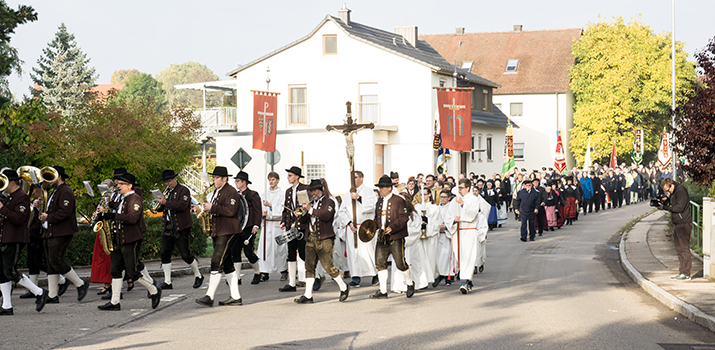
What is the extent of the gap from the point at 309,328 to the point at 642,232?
55.8ft

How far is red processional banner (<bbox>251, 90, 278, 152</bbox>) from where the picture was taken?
27094 millimetres

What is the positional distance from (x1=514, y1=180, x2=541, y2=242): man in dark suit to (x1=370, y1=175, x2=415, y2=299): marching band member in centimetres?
1134

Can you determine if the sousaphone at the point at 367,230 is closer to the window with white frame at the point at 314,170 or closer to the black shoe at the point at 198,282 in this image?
the black shoe at the point at 198,282

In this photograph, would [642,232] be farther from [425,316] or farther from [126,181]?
[126,181]

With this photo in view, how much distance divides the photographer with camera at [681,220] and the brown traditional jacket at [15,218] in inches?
398

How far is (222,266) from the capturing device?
35.7ft

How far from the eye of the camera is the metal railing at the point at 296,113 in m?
40.5

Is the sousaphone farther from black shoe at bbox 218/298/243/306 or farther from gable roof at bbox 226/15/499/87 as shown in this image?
gable roof at bbox 226/15/499/87

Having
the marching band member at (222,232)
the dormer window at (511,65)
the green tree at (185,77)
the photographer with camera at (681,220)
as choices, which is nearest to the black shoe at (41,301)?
the marching band member at (222,232)

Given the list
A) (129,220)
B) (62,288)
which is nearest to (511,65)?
(62,288)

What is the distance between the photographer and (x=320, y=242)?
11500 millimetres

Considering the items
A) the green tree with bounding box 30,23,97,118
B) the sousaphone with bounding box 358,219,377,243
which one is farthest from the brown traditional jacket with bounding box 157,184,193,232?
the green tree with bounding box 30,23,97,118

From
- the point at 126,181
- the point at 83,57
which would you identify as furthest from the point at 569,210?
the point at 83,57

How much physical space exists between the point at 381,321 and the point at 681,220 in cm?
662
